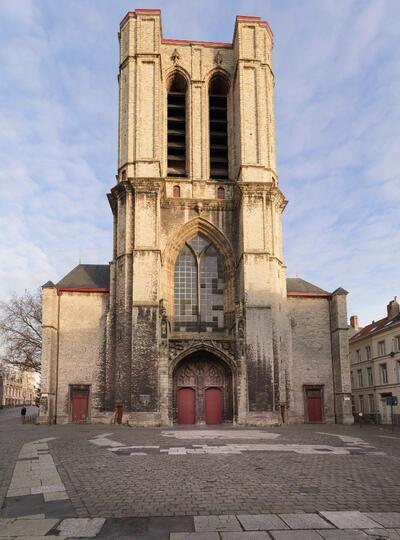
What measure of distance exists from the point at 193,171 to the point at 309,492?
23486 millimetres

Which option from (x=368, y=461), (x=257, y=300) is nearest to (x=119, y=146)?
(x=257, y=300)

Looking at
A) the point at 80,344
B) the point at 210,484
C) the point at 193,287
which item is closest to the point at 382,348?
the point at 193,287

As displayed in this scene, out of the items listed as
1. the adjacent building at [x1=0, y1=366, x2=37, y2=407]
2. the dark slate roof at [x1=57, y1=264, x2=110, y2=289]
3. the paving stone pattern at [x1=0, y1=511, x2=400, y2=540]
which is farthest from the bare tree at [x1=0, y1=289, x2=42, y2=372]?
the adjacent building at [x1=0, y1=366, x2=37, y2=407]

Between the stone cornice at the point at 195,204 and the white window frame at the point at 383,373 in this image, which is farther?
the white window frame at the point at 383,373

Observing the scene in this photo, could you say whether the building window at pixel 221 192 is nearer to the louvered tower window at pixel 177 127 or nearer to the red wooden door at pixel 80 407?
the louvered tower window at pixel 177 127

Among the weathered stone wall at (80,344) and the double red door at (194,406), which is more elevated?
the weathered stone wall at (80,344)

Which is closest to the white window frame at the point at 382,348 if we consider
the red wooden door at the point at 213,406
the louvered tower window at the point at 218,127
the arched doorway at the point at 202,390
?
the arched doorway at the point at 202,390

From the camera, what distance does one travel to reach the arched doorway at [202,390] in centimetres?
2616

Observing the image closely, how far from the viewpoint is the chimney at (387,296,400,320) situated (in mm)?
35188

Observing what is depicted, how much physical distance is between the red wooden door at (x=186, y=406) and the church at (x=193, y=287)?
A: 5cm

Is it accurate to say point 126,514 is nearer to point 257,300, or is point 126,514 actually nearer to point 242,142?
point 257,300

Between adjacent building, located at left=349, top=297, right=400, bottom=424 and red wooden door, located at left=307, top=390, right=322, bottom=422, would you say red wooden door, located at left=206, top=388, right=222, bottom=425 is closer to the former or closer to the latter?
red wooden door, located at left=307, top=390, right=322, bottom=422

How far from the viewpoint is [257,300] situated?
2581 cm

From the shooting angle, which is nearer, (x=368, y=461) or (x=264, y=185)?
(x=368, y=461)
